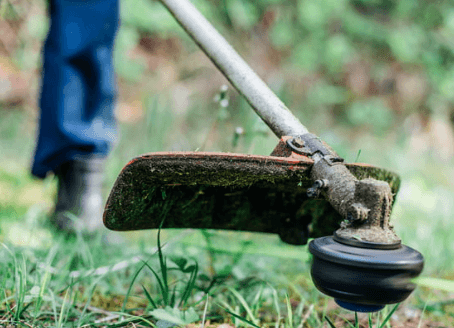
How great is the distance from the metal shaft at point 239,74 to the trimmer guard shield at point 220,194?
0.45 feet

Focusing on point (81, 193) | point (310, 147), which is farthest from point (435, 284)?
point (81, 193)

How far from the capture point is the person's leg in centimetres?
175

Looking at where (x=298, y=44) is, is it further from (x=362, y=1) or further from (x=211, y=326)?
(x=211, y=326)

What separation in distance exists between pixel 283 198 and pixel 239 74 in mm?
354

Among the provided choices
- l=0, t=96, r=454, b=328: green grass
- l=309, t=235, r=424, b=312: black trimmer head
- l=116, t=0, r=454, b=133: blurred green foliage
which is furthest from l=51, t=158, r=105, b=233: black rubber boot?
l=116, t=0, r=454, b=133: blurred green foliage

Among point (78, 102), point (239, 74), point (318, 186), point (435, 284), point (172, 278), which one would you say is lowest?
point (172, 278)

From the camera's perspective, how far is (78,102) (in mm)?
1849

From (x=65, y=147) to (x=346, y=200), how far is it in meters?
1.42

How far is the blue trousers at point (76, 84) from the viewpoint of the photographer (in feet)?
5.72

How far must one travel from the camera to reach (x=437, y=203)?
294 cm

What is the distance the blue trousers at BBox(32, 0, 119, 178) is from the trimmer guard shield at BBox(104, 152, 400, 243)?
94 centimetres

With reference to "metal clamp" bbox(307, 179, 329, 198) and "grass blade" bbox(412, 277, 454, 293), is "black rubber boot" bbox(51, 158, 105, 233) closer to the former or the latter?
"metal clamp" bbox(307, 179, 329, 198)

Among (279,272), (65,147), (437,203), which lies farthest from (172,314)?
(437,203)

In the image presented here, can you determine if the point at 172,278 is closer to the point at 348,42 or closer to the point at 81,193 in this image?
the point at 81,193
